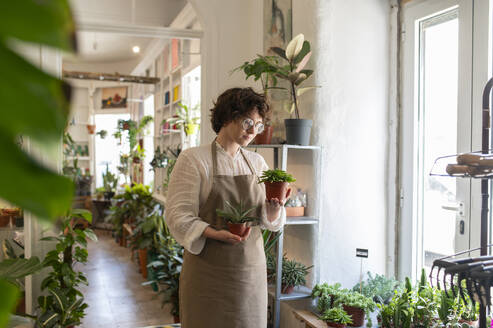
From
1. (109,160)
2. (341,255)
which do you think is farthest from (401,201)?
(109,160)

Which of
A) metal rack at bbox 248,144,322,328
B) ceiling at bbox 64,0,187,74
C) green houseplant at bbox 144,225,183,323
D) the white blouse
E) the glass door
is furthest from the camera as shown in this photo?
ceiling at bbox 64,0,187,74

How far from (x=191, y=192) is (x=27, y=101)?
1.98 metres

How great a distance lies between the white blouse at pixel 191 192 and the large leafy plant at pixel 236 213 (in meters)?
0.10

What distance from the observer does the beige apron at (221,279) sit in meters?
2.18

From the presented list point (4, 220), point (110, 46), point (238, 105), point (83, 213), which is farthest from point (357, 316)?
point (110, 46)

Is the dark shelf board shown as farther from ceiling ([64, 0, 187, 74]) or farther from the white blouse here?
ceiling ([64, 0, 187, 74])

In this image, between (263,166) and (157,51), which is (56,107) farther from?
(157,51)

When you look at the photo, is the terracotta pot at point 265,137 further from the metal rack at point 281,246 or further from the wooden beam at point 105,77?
the wooden beam at point 105,77

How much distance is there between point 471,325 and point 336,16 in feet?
6.91

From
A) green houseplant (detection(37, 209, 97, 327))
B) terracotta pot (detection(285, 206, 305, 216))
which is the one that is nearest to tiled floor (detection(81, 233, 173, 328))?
green houseplant (detection(37, 209, 97, 327))

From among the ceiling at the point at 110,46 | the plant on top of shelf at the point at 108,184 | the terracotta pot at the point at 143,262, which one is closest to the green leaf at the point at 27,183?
the terracotta pot at the point at 143,262

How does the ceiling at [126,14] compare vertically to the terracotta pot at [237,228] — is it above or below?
above

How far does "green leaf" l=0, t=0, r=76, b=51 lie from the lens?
0.17 meters

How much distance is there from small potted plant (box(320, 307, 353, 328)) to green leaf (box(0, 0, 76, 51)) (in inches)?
111
